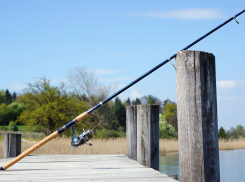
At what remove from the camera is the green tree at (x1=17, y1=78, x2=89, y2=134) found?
19578mm

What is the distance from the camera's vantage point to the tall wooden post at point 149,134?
4.33 meters

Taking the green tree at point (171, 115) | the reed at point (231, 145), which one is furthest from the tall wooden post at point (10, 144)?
the green tree at point (171, 115)

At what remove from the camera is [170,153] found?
18312 millimetres

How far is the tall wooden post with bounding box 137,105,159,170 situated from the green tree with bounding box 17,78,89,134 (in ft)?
50.7

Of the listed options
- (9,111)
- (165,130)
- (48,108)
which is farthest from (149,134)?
(9,111)

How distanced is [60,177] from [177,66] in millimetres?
1818

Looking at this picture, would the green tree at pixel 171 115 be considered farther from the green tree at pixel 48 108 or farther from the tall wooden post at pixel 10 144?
the tall wooden post at pixel 10 144

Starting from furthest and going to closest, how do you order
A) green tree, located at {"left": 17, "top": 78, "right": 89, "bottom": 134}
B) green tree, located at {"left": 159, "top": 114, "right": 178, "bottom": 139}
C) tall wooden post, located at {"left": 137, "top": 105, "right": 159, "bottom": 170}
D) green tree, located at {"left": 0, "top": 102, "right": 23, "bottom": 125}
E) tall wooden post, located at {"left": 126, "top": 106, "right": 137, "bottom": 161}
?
green tree, located at {"left": 0, "top": 102, "right": 23, "bottom": 125}, green tree, located at {"left": 159, "top": 114, "right": 178, "bottom": 139}, green tree, located at {"left": 17, "top": 78, "right": 89, "bottom": 134}, tall wooden post, located at {"left": 126, "top": 106, "right": 137, "bottom": 161}, tall wooden post, located at {"left": 137, "top": 105, "right": 159, "bottom": 170}

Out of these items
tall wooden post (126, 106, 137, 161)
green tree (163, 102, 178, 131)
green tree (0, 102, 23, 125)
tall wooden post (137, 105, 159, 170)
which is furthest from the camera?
green tree (0, 102, 23, 125)

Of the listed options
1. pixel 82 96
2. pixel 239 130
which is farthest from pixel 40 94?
pixel 239 130

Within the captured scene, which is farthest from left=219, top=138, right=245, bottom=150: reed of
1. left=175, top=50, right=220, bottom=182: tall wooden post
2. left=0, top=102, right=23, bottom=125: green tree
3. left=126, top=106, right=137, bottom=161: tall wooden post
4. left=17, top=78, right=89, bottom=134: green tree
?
left=0, top=102, right=23, bottom=125: green tree

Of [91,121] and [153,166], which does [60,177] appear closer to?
[153,166]

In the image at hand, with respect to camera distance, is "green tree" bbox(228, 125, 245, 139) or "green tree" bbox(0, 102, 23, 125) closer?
"green tree" bbox(228, 125, 245, 139)

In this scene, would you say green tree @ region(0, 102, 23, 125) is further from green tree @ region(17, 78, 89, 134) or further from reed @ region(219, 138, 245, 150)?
reed @ region(219, 138, 245, 150)
